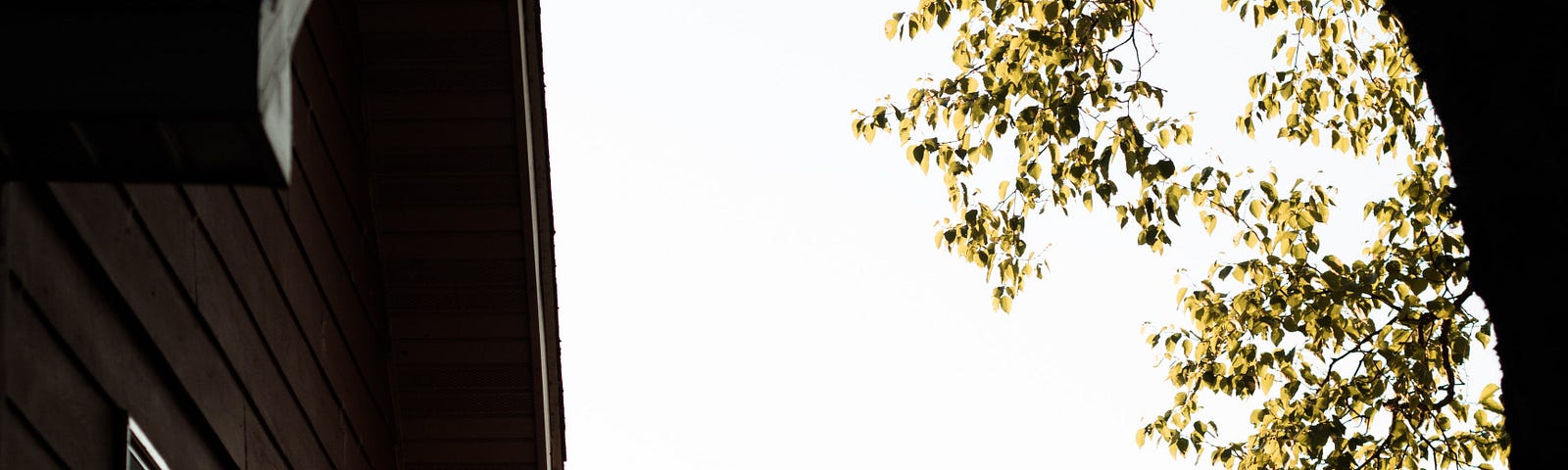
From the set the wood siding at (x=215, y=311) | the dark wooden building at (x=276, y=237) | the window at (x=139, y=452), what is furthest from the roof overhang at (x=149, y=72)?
the window at (x=139, y=452)

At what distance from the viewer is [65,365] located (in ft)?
8.84

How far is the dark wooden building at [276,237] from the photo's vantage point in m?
1.86

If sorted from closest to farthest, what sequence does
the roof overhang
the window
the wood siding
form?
the roof overhang, the wood siding, the window

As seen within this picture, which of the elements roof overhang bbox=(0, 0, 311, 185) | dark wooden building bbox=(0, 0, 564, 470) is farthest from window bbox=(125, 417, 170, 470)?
roof overhang bbox=(0, 0, 311, 185)

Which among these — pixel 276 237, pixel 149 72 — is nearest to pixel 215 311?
pixel 276 237

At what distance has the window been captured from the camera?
9.87 ft

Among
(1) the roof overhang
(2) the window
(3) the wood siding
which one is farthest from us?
(2) the window

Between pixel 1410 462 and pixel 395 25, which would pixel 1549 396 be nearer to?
pixel 395 25

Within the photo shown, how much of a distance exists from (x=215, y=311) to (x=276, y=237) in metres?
0.71

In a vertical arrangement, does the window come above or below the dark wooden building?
below

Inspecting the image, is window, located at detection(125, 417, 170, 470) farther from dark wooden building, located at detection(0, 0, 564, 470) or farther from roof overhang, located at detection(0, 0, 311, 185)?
roof overhang, located at detection(0, 0, 311, 185)

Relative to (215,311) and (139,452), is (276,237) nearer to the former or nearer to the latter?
(215,311)

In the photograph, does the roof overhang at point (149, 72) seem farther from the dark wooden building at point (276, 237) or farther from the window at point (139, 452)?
the window at point (139, 452)

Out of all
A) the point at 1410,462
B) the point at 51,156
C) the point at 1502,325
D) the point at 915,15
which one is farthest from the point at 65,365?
the point at 1410,462
